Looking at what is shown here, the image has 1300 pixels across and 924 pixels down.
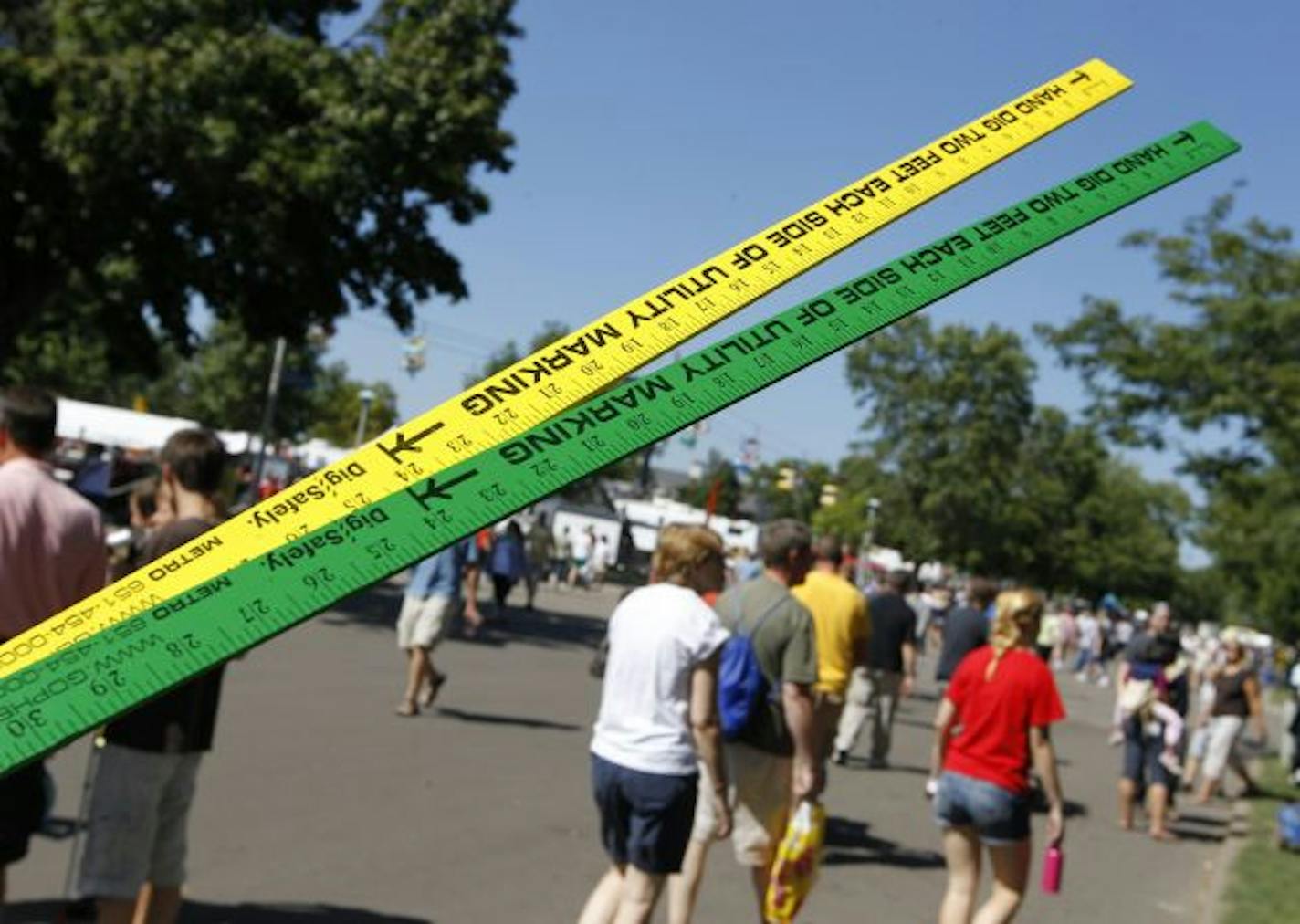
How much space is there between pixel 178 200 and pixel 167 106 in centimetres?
185

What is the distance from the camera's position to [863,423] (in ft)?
241

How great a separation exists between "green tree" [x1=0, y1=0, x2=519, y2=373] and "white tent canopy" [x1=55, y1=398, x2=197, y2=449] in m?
10.3

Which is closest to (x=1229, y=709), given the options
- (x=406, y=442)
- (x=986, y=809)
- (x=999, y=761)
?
(x=999, y=761)

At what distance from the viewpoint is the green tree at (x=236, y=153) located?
17703mm

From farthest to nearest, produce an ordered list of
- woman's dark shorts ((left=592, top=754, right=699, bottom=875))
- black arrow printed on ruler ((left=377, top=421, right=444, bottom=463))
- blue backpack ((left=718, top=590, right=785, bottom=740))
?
blue backpack ((left=718, top=590, right=785, bottom=740)), woman's dark shorts ((left=592, top=754, right=699, bottom=875)), black arrow printed on ruler ((left=377, top=421, right=444, bottom=463))

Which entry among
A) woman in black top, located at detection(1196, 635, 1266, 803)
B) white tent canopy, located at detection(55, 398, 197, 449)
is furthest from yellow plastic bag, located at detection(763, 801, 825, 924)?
white tent canopy, located at detection(55, 398, 197, 449)

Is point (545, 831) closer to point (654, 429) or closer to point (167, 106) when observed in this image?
point (654, 429)

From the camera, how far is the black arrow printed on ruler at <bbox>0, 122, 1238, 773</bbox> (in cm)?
92

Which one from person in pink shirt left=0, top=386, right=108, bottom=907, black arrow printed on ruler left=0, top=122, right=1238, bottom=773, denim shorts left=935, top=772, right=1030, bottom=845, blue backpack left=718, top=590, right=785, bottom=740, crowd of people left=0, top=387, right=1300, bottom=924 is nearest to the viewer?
black arrow printed on ruler left=0, top=122, right=1238, bottom=773

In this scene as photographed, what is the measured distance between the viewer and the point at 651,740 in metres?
4.66

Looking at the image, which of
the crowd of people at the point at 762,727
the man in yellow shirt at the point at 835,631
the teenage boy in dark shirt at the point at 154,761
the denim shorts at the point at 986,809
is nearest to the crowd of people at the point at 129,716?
the teenage boy in dark shirt at the point at 154,761

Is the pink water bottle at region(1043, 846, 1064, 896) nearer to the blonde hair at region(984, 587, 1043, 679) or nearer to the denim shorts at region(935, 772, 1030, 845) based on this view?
the denim shorts at region(935, 772, 1030, 845)

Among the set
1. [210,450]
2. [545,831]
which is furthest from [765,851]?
[210,450]

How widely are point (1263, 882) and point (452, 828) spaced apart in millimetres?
5087
